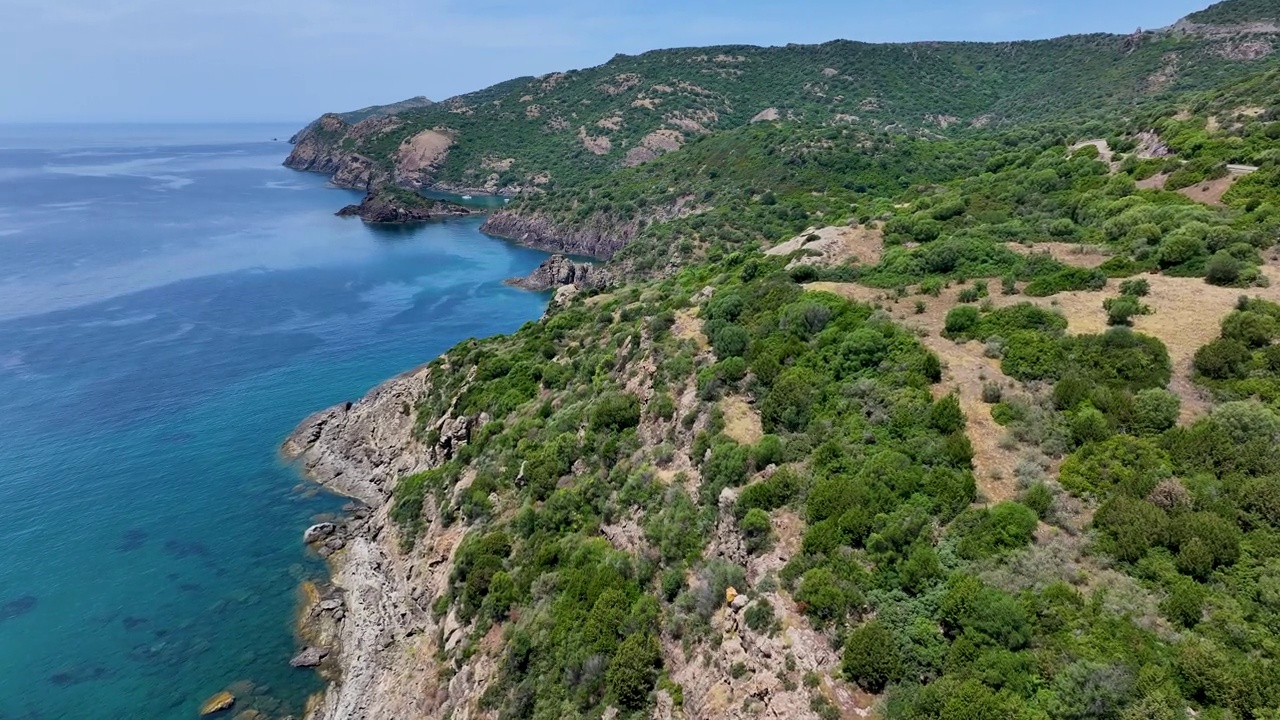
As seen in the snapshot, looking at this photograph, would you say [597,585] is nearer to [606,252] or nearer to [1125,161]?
[1125,161]

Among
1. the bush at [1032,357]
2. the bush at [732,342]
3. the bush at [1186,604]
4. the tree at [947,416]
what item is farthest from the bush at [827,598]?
the bush at [732,342]

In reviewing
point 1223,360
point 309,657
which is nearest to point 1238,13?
point 1223,360

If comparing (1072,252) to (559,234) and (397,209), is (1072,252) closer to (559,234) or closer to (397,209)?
(559,234)

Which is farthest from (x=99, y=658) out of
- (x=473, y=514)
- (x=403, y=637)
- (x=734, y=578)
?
(x=734, y=578)

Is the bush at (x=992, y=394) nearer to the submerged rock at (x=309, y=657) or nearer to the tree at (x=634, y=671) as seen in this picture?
the tree at (x=634, y=671)

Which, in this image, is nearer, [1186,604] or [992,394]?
[1186,604]
